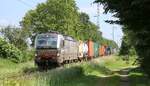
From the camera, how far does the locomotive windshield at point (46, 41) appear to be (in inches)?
1580

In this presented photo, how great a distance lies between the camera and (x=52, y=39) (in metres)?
40.5

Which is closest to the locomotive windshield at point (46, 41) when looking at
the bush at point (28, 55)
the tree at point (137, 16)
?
the tree at point (137, 16)

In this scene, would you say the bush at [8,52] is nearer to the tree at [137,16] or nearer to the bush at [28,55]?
the bush at [28,55]

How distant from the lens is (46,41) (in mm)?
40188

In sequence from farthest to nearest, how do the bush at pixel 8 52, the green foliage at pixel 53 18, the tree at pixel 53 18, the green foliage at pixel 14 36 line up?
the tree at pixel 53 18 < the green foliage at pixel 53 18 < the green foliage at pixel 14 36 < the bush at pixel 8 52

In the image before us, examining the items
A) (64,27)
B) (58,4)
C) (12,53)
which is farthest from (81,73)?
(58,4)

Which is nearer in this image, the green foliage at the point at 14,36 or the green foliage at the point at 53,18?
the green foliage at the point at 14,36

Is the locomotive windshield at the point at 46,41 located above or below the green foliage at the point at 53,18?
below

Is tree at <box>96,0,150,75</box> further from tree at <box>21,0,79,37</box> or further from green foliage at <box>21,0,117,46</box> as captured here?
tree at <box>21,0,79,37</box>

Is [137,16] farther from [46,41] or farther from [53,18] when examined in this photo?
[53,18]

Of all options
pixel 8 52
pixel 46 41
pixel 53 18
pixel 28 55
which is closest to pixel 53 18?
pixel 53 18

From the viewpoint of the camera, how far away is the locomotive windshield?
40.1m

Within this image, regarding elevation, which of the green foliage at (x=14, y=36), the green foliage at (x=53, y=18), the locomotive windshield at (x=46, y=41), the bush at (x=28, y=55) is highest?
the green foliage at (x=53, y=18)

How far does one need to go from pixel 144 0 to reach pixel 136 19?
239 centimetres
